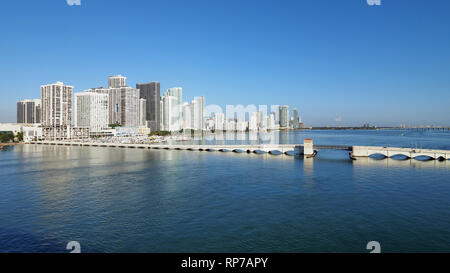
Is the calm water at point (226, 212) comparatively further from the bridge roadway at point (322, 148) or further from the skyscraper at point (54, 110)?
the skyscraper at point (54, 110)

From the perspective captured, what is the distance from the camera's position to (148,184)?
4622 centimetres

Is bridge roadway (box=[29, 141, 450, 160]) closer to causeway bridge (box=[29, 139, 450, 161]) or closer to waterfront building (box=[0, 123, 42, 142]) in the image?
causeway bridge (box=[29, 139, 450, 161])

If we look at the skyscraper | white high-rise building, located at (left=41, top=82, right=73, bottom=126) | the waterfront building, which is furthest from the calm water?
white high-rise building, located at (left=41, top=82, right=73, bottom=126)

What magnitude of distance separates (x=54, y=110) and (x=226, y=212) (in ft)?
597

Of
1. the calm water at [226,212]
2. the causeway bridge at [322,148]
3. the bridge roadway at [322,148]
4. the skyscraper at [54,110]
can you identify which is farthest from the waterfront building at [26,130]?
the calm water at [226,212]

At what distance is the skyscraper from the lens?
17250 centimetres

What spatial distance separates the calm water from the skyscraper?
137 meters

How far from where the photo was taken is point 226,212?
30.6 metres

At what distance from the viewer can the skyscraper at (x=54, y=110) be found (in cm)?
17250

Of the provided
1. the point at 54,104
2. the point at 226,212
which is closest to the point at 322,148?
the point at 226,212

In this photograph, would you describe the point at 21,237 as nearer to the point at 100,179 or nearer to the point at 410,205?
the point at 100,179

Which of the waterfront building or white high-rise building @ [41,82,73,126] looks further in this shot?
white high-rise building @ [41,82,73,126]
